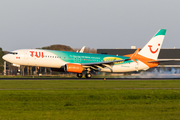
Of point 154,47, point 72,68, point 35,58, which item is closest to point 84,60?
point 72,68

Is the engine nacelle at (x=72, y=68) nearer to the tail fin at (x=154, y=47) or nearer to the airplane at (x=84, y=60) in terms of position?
the airplane at (x=84, y=60)

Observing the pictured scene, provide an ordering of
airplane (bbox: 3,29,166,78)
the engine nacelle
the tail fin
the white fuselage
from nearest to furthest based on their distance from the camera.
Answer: the white fuselage < airplane (bbox: 3,29,166,78) < the engine nacelle < the tail fin

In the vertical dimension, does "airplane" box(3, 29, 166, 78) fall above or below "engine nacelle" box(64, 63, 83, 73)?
above

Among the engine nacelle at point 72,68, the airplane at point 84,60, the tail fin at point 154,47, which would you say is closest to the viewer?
the airplane at point 84,60

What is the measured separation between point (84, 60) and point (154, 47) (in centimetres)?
1434

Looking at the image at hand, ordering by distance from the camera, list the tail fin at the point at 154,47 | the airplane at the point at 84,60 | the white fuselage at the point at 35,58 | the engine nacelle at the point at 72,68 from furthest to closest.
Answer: the tail fin at the point at 154,47, the engine nacelle at the point at 72,68, the airplane at the point at 84,60, the white fuselage at the point at 35,58

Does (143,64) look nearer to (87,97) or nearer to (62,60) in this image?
(62,60)

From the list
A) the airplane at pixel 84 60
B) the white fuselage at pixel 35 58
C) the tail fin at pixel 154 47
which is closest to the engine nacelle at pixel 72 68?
the airplane at pixel 84 60

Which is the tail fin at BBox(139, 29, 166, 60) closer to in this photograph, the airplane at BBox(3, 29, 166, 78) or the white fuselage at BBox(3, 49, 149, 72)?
the airplane at BBox(3, 29, 166, 78)

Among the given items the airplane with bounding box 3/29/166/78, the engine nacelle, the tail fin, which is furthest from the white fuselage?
the tail fin

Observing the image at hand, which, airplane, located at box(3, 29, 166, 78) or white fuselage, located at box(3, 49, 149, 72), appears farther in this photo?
airplane, located at box(3, 29, 166, 78)

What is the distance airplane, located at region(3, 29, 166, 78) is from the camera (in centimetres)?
4553

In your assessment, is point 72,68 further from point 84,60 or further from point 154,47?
point 154,47

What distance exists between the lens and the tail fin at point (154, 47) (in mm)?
53406
